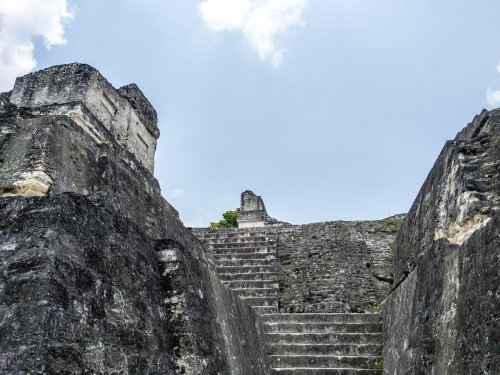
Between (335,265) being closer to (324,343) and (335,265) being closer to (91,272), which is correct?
(324,343)

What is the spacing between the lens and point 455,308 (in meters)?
3.50

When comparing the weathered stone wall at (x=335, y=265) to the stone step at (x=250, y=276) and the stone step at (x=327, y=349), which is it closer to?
the stone step at (x=250, y=276)

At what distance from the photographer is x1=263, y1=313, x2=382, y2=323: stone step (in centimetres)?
697

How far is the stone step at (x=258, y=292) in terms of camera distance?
8.90 m

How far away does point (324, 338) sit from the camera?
22.0 ft

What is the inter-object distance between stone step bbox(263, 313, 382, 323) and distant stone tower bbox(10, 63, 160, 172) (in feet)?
13.2

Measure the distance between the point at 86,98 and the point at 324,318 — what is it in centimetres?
518

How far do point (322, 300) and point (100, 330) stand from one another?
23.3 feet

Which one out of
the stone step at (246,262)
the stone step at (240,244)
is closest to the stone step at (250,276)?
the stone step at (246,262)

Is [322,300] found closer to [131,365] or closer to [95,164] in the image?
[95,164]

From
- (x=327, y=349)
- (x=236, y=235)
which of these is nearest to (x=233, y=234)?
(x=236, y=235)

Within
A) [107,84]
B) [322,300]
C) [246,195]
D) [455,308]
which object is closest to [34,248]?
[455,308]

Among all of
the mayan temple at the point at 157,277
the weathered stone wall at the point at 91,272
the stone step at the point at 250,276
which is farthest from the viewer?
the stone step at the point at 250,276

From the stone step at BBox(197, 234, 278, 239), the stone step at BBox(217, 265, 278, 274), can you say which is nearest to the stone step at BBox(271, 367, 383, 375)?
the stone step at BBox(217, 265, 278, 274)
